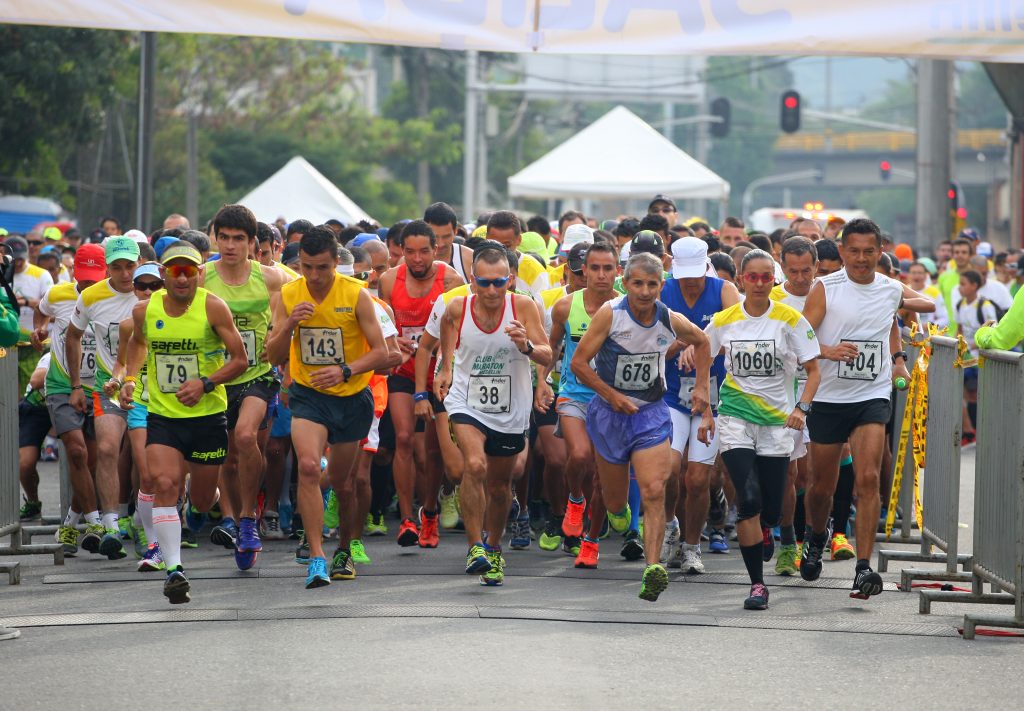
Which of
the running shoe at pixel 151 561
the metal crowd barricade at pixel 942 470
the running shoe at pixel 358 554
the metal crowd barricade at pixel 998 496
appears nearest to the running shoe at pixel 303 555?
the running shoe at pixel 358 554

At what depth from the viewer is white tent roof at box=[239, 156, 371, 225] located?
2492 cm

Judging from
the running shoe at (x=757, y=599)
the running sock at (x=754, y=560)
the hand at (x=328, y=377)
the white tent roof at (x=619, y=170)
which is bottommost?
the running shoe at (x=757, y=599)

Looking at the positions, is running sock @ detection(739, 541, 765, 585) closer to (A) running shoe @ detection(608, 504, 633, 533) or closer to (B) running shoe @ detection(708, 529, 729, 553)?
(A) running shoe @ detection(608, 504, 633, 533)

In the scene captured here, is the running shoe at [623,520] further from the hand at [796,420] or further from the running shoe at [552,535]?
the hand at [796,420]

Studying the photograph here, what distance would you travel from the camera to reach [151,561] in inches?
409

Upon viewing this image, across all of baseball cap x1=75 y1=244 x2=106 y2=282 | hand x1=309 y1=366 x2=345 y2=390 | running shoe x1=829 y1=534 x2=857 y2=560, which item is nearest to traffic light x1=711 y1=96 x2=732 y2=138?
running shoe x1=829 y1=534 x2=857 y2=560

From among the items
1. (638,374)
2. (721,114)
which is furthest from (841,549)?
(721,114)

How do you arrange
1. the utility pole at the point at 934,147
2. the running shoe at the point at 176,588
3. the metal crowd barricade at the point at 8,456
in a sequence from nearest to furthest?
the running shoe at the point at 176,588, the metal crowd barricade at the point at 8,456, the utility pole at the point at 934,147

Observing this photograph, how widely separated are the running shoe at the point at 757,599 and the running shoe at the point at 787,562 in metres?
1.21

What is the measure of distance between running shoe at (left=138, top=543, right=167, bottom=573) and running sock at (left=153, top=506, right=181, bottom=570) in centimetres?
110

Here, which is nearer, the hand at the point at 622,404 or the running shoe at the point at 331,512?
the hand at the point at 622,404

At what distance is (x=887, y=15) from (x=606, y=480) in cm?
303

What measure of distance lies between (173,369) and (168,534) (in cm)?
93

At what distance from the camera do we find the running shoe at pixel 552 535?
11.6 m
